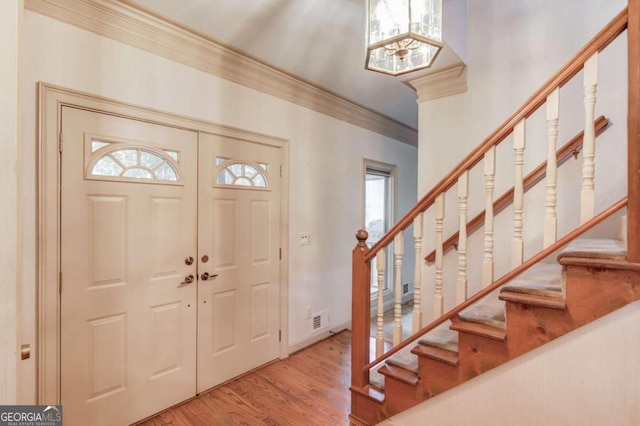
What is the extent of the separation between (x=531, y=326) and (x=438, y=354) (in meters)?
0.45

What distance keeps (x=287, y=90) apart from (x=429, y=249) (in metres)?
1.92

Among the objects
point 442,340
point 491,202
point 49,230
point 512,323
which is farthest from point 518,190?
point 49,230

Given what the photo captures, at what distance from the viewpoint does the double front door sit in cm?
177

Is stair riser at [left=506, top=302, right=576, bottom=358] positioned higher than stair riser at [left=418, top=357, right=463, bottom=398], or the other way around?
stair riser at [left=506, top=302, right=576, bottom=358]

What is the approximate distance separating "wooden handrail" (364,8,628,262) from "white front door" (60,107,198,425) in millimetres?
1478

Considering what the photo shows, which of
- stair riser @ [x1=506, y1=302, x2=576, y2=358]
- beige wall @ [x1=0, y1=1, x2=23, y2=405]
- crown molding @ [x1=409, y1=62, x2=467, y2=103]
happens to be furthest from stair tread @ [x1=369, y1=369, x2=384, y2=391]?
crown molding @ [x1=409, y1=62, x2=467, y2=103]

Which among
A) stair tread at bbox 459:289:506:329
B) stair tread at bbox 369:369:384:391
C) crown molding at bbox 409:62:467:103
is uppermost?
crown molding at bbox 409:62:467:103

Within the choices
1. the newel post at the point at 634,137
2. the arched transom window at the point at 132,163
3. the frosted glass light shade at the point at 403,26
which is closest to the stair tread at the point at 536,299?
the newel post at the point at 634,137

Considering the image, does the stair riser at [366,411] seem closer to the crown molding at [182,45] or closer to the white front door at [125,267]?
the white front door at [125,267]

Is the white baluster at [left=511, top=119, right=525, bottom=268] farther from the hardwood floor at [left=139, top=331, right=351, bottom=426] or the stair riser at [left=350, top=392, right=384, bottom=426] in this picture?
the hardwood floor at [left=139, top=331, right=351, bottom=426]

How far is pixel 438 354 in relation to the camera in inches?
60.9

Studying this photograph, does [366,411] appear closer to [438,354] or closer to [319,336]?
[438,354]

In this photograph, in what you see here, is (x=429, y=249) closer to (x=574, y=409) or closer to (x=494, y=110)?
(x=494, y=110)

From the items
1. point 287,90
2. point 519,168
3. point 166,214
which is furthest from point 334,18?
point 166,214
